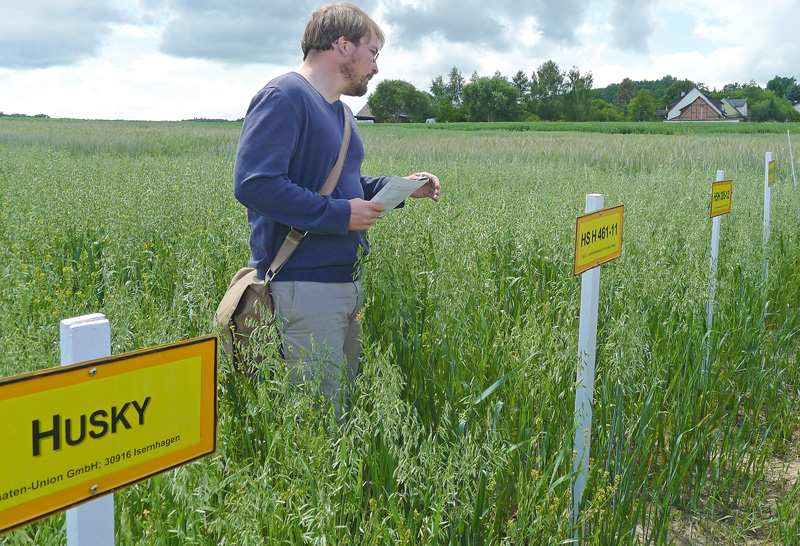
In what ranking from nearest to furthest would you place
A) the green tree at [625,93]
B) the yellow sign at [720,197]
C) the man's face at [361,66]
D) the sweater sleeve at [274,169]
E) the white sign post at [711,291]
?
1. the sweater sleeve at [274,169]
2. the man's face at [361,66]
3. the white sign post at [711,291]
4. the yellow sign at [720,197]
5. the green tree at [625,93]

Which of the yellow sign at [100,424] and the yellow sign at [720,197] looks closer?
the yellow sign at [100,424]

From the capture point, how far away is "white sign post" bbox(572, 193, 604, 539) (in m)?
1.92

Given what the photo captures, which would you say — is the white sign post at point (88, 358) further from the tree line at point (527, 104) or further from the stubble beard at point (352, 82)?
the tree line at point (527, 104)

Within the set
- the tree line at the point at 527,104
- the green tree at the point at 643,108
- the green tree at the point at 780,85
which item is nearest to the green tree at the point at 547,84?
the tree line at the point at 527,104

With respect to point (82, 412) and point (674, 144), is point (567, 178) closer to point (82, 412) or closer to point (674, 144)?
point (674, 144)

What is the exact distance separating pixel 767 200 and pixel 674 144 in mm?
9013

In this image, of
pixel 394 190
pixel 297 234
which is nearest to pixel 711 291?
pixel 394 190

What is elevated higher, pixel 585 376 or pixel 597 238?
pixel 597 238

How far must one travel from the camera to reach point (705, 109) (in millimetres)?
77938

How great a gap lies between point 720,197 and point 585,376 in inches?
95.5

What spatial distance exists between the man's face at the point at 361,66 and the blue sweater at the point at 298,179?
0.35ft

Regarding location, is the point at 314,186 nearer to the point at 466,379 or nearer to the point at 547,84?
the point at 466,379

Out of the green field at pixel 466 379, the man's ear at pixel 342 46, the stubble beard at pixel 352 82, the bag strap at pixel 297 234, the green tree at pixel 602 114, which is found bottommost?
the green field at pixel 466 379

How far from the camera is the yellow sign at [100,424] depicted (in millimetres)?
758
